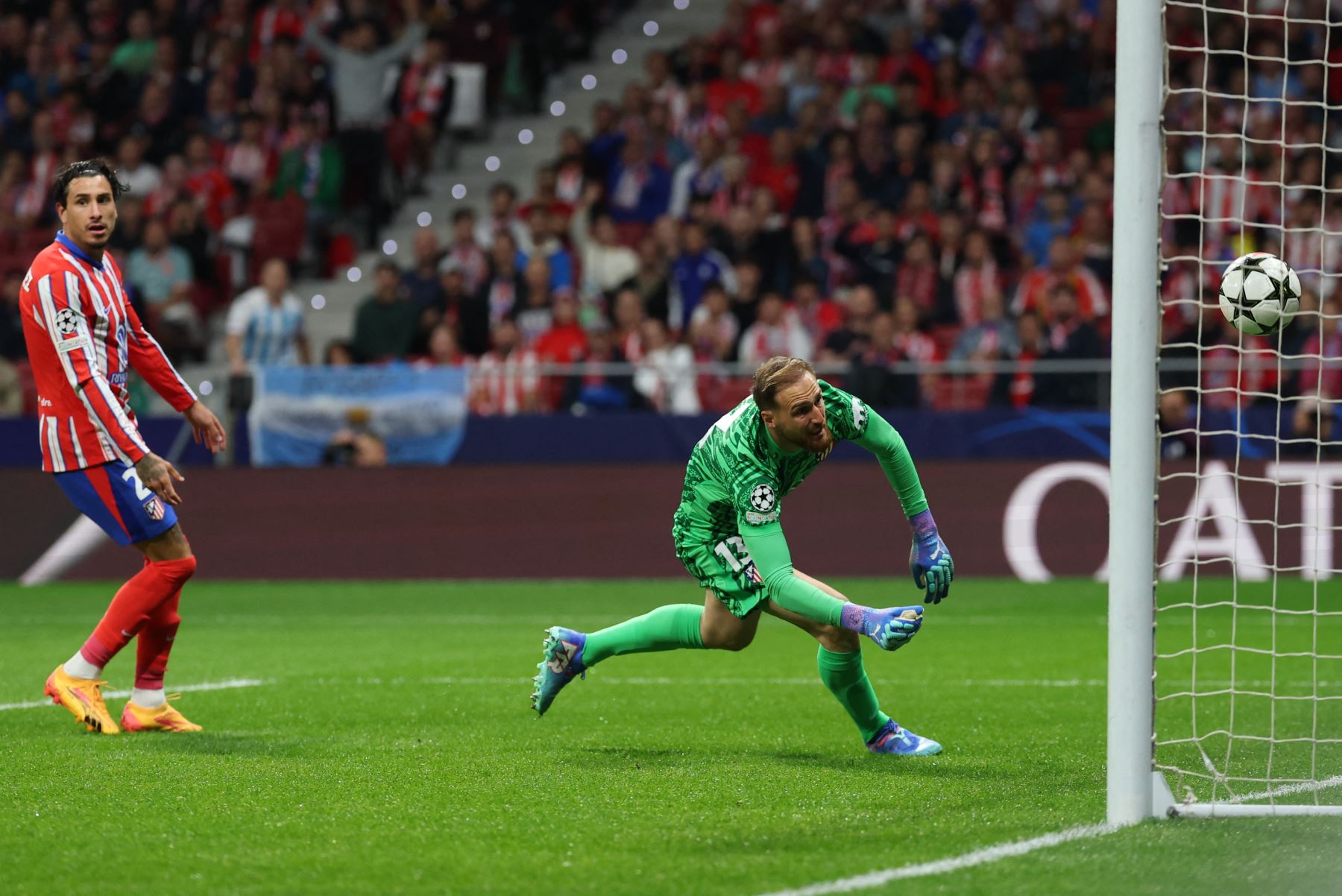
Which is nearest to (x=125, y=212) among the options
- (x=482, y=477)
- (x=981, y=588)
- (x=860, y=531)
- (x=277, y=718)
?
(x=482, y=477)

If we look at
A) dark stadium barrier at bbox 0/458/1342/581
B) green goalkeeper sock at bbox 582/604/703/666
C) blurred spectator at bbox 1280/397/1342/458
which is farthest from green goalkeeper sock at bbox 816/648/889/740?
blurred spectator at bbox 1280/397/1342/458

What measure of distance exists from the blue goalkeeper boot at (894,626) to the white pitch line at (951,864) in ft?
2.47

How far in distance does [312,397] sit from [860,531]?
4735 mm

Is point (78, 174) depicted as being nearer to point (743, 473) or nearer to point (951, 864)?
point (743, 473)

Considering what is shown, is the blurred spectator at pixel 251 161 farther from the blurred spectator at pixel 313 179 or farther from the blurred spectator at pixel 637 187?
the blurred spectator at pixel 637 187

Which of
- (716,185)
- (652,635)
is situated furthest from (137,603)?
(716,185)

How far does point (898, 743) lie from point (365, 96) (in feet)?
50.8

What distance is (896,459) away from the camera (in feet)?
20.5

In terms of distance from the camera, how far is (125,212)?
18766mm

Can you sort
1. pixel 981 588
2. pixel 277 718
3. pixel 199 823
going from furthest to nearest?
pixel 981 588 < pixel 277 718 < pixel 199 823

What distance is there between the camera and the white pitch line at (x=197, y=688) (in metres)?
7.79

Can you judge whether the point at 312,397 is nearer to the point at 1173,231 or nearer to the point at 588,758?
the point at 1173,231

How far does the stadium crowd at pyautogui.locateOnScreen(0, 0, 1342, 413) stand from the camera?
15102 millimetres

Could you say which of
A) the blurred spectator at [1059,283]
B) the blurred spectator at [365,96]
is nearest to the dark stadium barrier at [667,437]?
the blurred spectator at [1059,283]
